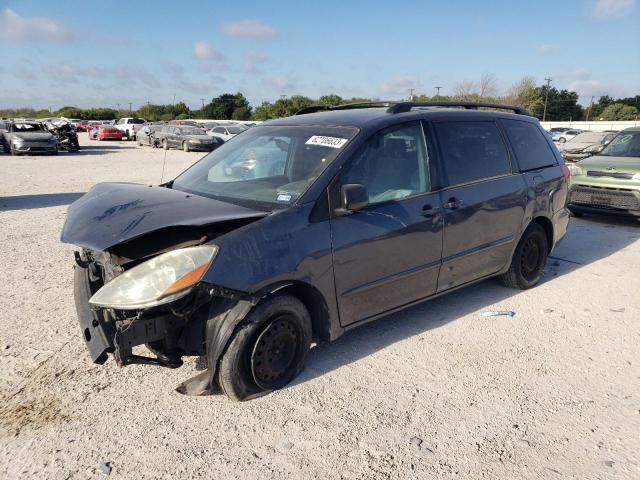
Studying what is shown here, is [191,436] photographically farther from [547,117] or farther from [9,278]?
[547,117]

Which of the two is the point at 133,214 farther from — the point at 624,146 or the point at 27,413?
the point at 624,146

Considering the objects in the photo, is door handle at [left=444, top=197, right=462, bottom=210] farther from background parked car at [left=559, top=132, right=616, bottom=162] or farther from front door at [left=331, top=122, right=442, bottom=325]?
background parked car at [left=559, top=132, right=616, bottom=162]

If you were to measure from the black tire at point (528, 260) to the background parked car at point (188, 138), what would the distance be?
22.8 meters

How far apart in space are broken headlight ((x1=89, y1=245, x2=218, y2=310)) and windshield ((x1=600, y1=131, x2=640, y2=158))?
356 inches

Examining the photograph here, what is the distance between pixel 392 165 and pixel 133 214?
1.94 metres

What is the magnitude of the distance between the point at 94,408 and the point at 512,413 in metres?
2.59

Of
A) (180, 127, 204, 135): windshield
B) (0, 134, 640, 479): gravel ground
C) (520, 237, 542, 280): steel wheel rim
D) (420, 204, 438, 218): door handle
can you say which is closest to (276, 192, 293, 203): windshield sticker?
(420, 204, 438, 218): door handle

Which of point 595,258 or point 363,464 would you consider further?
point 595,258

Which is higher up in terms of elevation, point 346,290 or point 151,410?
point 346,290

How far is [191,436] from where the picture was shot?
2871mm

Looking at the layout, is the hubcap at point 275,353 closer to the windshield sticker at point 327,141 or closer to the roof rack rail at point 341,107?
the windshield sticker at point 327,141

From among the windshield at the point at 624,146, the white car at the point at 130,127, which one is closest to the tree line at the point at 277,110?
the white car at the point at 130,127

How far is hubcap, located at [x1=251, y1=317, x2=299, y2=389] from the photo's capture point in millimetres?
3174

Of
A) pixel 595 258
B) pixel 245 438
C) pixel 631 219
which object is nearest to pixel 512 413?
pixel 245 438
